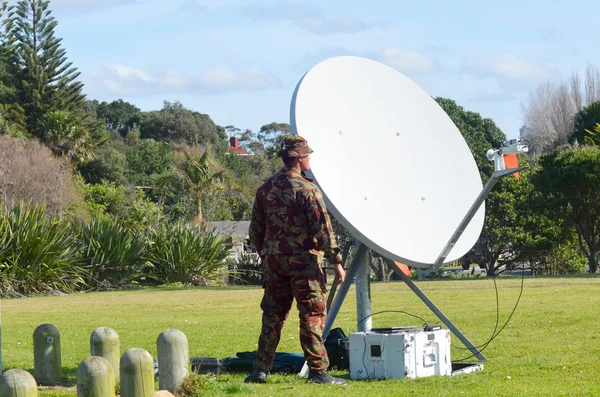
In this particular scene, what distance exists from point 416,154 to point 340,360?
2170 millimetres

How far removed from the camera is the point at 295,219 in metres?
8.00

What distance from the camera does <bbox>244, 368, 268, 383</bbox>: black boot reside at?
8141mm

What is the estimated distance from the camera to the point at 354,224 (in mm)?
8250

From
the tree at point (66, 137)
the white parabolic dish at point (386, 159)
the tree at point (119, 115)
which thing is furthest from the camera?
the tree at point (119, 115)

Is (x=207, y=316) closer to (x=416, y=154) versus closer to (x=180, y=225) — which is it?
(x=416, y=154)

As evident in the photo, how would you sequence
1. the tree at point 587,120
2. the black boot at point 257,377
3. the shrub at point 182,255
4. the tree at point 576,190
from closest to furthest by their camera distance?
1. the black boot at point 257,377
2. the shrub at point 182,255
3. the tree at point 576,190
4. the tree at point 587,120

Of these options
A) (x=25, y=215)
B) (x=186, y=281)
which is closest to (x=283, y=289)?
(x=25, y=215)

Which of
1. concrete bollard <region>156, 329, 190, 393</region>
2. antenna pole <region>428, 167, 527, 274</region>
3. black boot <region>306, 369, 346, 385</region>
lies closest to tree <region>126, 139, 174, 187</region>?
antenna pole <region>428, 167, 527, 274</region>

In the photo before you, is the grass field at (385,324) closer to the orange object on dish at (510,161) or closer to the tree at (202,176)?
the orange object on dish at (510,161)

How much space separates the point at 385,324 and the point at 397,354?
5250mm

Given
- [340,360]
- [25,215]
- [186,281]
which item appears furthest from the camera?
[186,281]

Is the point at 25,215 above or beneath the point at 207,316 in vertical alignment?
above

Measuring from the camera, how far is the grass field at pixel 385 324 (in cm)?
775

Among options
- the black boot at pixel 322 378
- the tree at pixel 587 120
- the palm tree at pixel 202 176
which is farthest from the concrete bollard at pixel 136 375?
the tree at pixel 587 120
